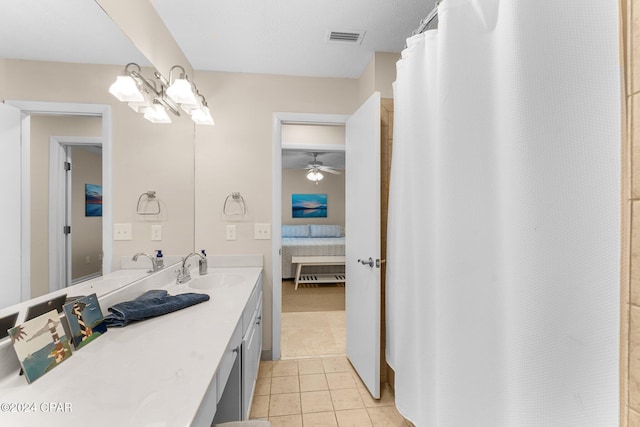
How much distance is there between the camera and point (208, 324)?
1071mm

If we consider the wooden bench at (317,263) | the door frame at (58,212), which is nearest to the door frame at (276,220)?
the door frame at (58,212)

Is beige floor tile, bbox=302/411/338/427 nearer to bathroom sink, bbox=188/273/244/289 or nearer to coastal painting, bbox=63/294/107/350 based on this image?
bathroom sink, bbox=188/273/244/289

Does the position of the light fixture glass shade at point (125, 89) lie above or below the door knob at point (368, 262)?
above

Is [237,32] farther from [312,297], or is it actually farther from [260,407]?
[312,297]

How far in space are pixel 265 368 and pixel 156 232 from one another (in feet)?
4.36

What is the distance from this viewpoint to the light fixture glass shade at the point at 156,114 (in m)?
1.58

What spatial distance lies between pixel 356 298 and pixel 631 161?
1.63 meters

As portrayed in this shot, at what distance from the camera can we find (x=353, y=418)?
159cm

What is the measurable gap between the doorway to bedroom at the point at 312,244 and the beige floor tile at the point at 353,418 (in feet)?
2.19

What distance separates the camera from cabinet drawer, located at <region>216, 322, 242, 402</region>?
90 centimetres

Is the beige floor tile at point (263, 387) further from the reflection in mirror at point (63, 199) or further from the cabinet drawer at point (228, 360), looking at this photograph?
the reflection in mirror at point (63, 199)

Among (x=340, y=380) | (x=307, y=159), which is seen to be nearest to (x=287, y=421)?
(x=340, y=380)

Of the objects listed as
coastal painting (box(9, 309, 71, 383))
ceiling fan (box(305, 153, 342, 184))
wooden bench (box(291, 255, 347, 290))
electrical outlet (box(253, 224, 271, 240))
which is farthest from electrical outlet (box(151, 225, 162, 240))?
ceiling fan (box(305, 153, 342, 184))

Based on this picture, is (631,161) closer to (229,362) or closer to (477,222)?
(477,222)
